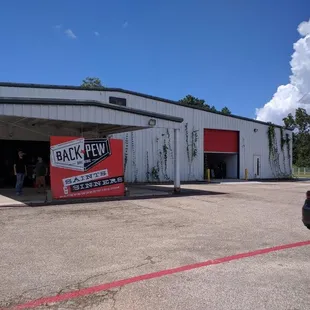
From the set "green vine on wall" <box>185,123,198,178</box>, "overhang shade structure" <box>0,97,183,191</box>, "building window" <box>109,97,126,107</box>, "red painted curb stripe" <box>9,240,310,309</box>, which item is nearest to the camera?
"red painted curb stripe" <box>9,240,310,309</box>

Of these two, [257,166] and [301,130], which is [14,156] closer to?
[257,166]

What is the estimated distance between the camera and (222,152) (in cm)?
3050

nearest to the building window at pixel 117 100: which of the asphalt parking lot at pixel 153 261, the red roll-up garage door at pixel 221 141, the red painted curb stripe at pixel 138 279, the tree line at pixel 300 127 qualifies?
the red roll-up garage door at pixel 221 141

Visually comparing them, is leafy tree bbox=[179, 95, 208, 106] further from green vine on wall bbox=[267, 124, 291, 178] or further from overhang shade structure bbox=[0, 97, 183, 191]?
overhang shade structure bbox=[0, 97, 183, 191]

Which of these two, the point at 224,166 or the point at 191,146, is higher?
the point at 191,146

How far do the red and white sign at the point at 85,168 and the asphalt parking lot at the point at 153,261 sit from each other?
3277 mm

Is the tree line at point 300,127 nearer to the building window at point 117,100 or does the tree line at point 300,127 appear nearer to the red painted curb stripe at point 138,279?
the building window at point 117,100

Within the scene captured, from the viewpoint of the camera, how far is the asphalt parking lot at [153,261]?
168 inches

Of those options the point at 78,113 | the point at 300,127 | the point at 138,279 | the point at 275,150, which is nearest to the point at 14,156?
the point at 78,113

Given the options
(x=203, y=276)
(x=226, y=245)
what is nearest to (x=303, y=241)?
(x=226, y=245)

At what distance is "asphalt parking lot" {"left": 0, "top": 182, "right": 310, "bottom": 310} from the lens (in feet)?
14.0

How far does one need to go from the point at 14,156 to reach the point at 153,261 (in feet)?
56.9

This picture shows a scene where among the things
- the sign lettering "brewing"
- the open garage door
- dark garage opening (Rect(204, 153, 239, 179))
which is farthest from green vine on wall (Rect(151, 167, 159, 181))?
the sign lettering "brewing"

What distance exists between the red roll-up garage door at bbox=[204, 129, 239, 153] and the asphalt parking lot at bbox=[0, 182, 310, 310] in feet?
61.8
